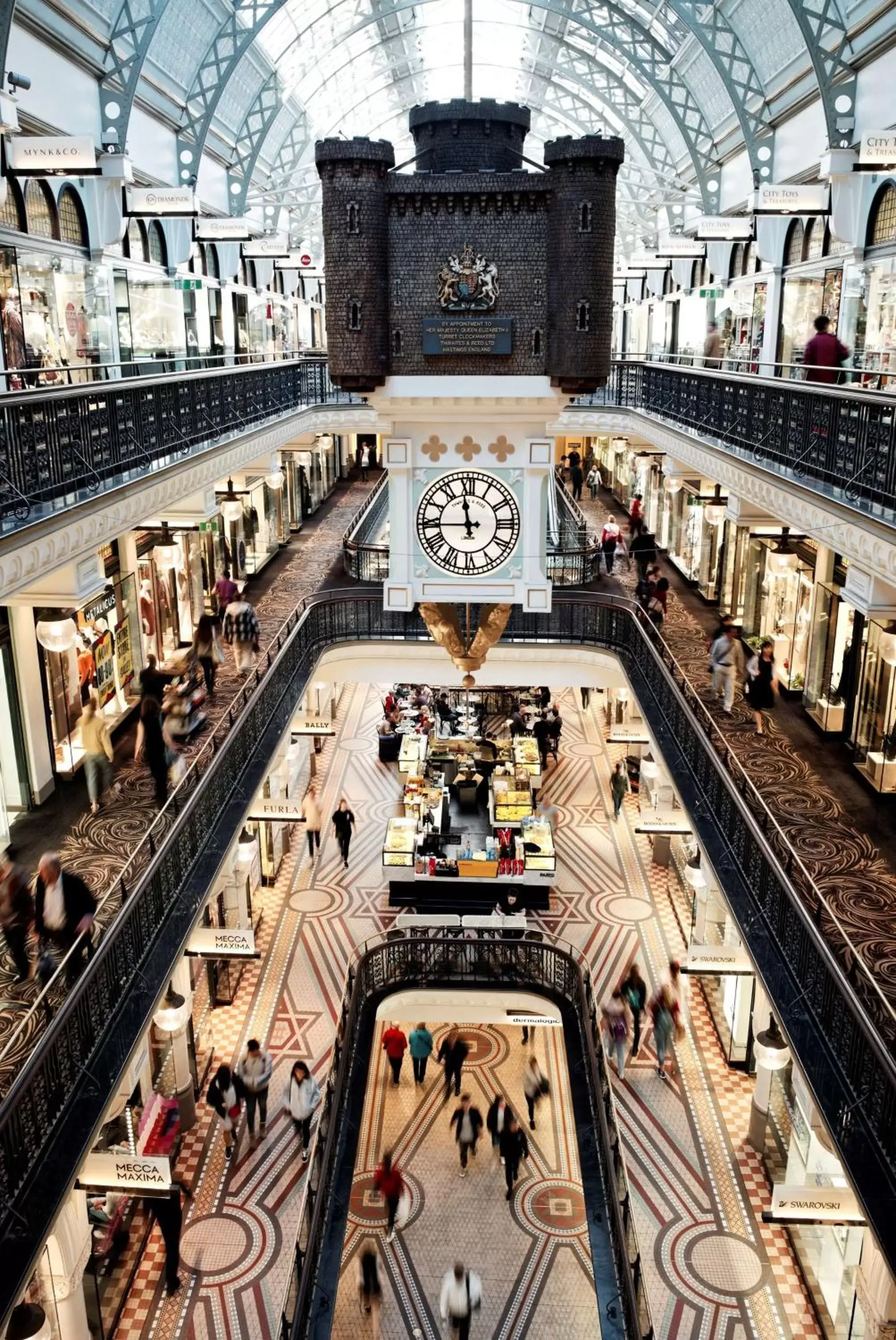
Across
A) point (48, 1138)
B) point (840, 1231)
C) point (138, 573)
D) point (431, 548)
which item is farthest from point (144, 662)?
point (840, 1231)

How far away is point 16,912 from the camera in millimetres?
7812

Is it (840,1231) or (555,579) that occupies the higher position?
(555,579)

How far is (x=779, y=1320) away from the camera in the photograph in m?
10.5

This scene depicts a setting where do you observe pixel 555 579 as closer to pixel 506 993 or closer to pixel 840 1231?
pixel 506 993

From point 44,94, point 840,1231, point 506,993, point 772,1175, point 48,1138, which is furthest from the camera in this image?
point 506,993

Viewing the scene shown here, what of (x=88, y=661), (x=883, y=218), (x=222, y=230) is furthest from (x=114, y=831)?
(x=222, y=230)

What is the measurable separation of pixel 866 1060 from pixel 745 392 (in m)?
9.11

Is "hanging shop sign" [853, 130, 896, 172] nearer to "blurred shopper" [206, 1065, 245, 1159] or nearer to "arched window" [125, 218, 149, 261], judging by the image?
"arched window" [125, 218, 149, 261]

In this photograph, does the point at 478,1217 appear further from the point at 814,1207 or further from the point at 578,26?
the point at 578,26

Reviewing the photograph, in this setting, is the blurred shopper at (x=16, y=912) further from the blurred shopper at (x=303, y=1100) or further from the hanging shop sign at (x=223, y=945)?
the blurred shopper at (x=303, y=1100)

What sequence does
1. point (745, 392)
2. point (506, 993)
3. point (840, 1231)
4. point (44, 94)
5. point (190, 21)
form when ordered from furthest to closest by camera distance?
point (190, 21), point (506, 993), point (44, 94), point (745, 392), point (840, 1231)

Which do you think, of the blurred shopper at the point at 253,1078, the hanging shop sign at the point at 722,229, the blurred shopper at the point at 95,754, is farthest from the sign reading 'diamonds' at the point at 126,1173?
the hanging shop sign at the point at 722,229

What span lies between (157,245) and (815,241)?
12.4 m

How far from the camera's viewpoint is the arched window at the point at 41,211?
1453 cm
